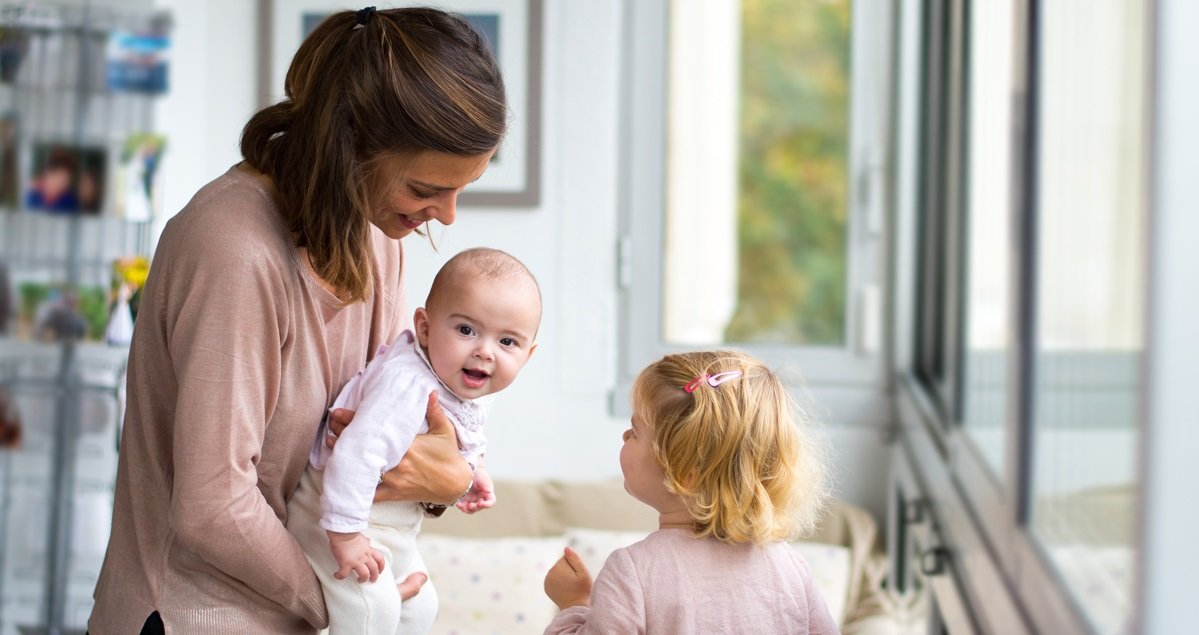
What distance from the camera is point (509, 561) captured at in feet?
9.82

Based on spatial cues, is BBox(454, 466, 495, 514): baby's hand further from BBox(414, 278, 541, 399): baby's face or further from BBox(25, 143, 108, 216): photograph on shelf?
BBox(25, 143, 108, 216): photograph on shelf

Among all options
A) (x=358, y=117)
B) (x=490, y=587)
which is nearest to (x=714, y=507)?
(x=358, y=117)

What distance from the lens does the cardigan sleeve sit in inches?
47.7

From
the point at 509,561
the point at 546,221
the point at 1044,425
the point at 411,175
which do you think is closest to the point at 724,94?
the point at 546,221

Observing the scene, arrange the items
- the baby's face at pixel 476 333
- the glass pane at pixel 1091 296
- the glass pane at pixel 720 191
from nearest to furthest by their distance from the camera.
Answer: the glass pane at pixel 1091 296 → the baby's face at pixel 476 333 → the glass pane at pixel 720 191

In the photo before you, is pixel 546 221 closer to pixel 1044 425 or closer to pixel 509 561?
pixel 509 561

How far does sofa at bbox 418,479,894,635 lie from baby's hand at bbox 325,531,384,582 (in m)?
1.58

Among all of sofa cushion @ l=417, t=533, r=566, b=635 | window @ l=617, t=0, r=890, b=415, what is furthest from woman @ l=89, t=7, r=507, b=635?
window @ l=617, t=0, r=890, b=415

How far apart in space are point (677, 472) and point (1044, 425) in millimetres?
512

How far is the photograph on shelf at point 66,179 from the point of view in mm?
3162

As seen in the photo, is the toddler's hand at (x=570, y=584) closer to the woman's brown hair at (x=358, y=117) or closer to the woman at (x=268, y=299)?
the woman at (x=268, y=299)

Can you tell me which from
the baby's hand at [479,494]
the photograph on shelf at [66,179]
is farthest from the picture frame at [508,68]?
the baby's hand at [479,494]

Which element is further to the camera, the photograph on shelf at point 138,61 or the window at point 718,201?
the window at point 718,201

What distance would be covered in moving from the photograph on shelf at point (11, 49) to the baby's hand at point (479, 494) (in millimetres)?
2108
